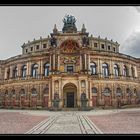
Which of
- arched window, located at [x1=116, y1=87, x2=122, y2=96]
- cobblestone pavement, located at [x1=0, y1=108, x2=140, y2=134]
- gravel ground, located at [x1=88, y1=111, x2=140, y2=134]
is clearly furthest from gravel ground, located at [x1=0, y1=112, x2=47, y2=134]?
arched window, located at [x1=116, y1=87, x2=122, y2=96]

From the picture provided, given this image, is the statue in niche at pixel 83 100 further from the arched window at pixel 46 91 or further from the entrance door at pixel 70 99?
the arched window at pixel 46 91

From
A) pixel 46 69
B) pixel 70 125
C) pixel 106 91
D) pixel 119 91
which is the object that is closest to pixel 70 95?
pixel 106 91

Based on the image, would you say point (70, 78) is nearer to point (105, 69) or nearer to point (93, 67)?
point (93, 67)

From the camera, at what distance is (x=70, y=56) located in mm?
38312

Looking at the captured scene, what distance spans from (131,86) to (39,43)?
26.3 metres

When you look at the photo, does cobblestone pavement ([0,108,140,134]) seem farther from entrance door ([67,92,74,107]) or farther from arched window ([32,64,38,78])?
arched window ([32,64,38,78])

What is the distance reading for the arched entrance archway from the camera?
36.2 m

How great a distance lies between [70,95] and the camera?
120ft

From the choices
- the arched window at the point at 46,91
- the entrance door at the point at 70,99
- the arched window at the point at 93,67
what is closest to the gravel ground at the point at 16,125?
the entrance door at the point at 70,99

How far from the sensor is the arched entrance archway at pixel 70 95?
36156 mm

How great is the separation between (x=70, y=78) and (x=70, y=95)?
351cm
